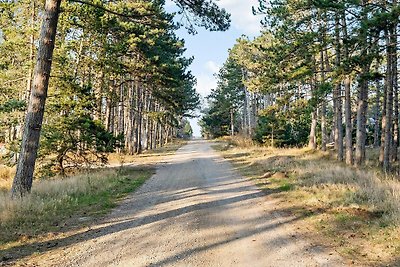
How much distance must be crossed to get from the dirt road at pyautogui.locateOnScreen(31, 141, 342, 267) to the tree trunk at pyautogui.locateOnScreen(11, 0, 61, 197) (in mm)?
2614

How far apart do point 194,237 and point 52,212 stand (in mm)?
3788

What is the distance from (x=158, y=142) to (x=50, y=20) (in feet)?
163

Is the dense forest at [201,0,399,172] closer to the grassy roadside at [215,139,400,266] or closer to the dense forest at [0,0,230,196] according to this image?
the grassy roadside at [215,139,400,266]

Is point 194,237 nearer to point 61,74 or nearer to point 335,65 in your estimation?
point 61,74

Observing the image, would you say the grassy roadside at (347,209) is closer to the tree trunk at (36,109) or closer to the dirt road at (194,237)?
the dirt road at (194,237)

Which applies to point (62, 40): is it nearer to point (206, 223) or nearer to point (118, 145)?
point (118, 145)

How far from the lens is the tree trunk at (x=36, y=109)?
964 centimetres

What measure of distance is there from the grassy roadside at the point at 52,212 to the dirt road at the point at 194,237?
49 cm

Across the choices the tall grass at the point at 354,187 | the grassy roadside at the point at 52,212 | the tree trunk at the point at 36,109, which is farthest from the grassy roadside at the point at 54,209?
the tall grass at the point at 354,187

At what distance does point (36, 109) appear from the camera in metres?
9.74


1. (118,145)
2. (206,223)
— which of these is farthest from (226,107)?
(206,223)

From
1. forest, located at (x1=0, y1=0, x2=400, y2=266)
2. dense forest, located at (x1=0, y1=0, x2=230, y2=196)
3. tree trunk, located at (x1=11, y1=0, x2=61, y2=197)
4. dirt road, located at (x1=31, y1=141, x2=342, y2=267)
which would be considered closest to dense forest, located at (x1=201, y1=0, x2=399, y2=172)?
forest, located at (x1=0, y1=0, x2=400, y2=266)

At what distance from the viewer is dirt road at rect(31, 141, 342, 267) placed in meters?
5.76

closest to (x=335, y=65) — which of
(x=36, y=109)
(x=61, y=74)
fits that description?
(x=61, y=74)
